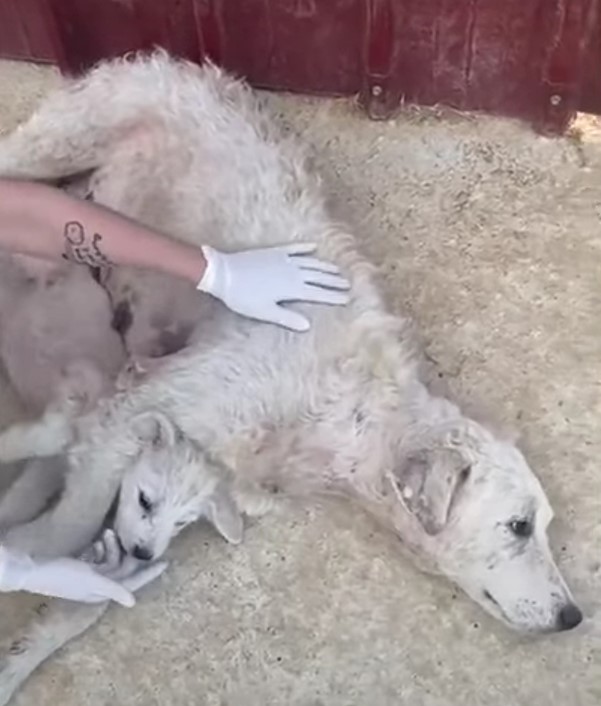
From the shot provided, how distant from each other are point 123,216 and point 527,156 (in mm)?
918

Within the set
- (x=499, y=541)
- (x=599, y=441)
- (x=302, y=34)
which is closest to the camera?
(x=499, y=541)

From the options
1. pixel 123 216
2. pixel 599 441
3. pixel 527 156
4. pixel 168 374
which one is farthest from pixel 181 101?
pixel 599 441

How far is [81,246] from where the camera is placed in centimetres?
255

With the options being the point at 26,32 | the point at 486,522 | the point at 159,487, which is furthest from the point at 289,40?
the point at 486,522

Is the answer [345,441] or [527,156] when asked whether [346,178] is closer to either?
[527,156]

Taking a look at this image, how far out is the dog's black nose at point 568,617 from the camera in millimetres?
2508

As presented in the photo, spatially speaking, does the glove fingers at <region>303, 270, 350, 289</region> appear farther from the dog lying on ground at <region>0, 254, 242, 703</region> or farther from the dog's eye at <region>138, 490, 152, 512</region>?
the dog's eye at <region>138, 490, 152, 512</region>

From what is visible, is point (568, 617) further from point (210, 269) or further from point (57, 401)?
point (57, 401)

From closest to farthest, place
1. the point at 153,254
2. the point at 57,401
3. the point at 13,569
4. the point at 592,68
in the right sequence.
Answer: the point at 13,569, the point at 153,254, the point at 57,401, the point at 592,68

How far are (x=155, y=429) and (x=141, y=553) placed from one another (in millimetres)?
209

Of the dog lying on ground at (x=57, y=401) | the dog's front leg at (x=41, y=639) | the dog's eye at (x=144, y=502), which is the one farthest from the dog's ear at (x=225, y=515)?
the dog's front leg at (x=41, y=639)

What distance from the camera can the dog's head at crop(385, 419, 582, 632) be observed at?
248 centimetres

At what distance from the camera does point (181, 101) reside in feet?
9.21

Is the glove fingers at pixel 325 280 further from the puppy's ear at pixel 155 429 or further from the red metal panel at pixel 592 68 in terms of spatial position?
the red metal panel at pixel 592 68
